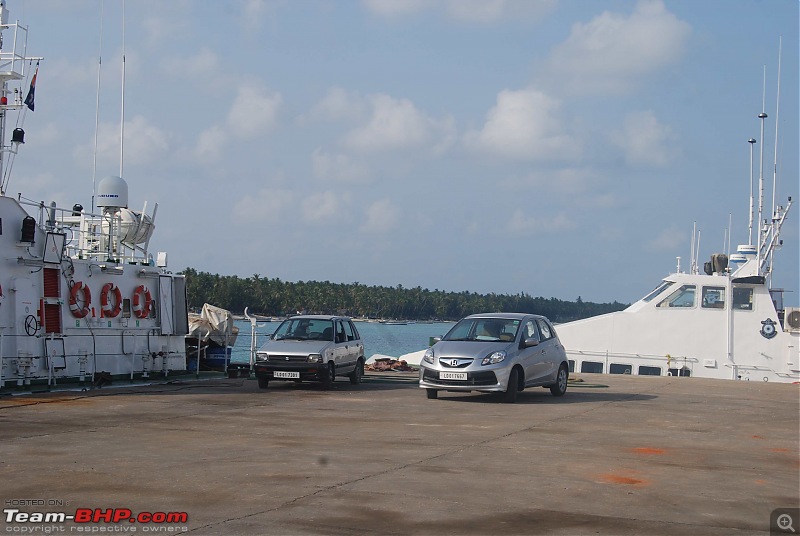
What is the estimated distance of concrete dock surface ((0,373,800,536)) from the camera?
6.85m

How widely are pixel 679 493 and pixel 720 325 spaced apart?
20550mm

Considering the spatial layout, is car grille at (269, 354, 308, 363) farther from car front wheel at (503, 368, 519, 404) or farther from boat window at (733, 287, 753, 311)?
boat window at (733, 287, 753, 311)

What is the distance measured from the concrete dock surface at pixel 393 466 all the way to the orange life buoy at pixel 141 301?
233 inches

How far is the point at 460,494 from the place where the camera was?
7777 mm

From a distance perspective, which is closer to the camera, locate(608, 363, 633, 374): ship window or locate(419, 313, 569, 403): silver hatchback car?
locate(419, 313, 569, 403): silver hatchback car

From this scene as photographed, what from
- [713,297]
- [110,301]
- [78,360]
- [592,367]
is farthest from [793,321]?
[78,360]

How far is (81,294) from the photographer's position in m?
20.5

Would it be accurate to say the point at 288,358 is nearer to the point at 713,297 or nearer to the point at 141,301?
the point at 141,301

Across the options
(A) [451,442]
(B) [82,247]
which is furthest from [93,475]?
(B) [82,247]

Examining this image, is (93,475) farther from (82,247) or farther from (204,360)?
(204,360)

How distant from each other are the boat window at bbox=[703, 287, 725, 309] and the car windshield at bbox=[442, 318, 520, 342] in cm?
1234

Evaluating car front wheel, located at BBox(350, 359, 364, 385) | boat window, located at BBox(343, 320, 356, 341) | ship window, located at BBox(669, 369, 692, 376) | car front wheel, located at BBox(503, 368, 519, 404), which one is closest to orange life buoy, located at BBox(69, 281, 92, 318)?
boat window, located at BBox(343, 320, 356, 341)

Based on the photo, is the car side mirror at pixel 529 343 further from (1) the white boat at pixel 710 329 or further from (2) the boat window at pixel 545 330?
(1) the white boat at pixel 710 329

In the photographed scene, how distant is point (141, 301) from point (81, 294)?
7.74 feet
